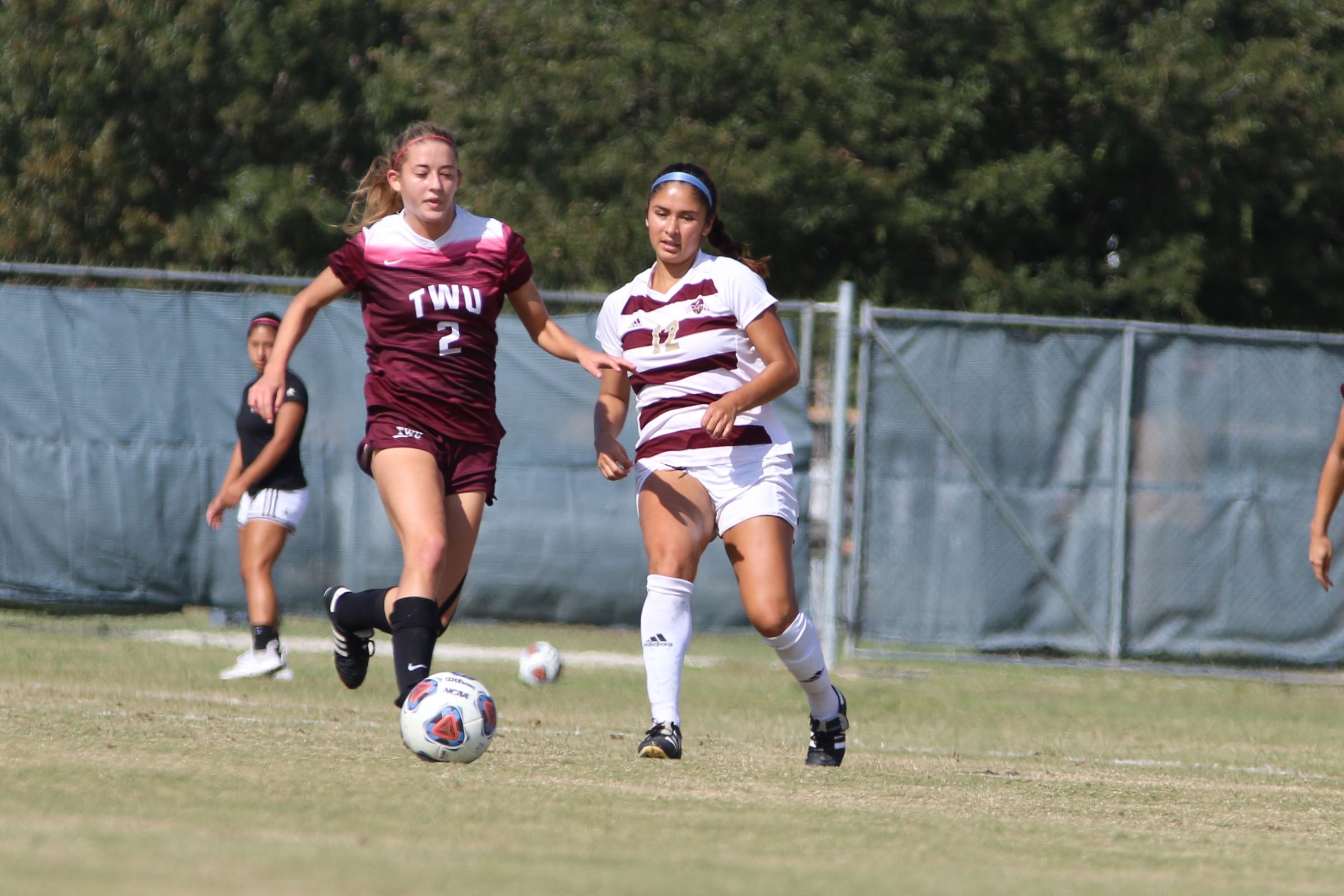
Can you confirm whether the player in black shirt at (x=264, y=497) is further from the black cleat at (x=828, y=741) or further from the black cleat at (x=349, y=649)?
the black cleat at (x=828, y=741)

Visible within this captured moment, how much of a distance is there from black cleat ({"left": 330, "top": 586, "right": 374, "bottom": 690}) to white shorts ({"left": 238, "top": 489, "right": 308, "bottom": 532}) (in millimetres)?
2986

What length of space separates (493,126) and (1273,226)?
378 inches

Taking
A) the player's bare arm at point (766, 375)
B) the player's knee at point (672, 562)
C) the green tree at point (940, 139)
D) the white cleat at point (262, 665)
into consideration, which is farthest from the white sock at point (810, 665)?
the green tree at point (940, 139)

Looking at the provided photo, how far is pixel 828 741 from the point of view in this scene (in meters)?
6.12

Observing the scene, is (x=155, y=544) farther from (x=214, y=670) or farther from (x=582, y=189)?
(x=582, y=189)

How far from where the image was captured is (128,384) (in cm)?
1152

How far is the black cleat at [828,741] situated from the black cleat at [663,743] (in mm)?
532

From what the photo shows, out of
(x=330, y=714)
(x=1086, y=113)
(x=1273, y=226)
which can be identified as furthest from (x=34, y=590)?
(x=1273, y=226)

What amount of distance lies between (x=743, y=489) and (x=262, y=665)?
12.2 feet

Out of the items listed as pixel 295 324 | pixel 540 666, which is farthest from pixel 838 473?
Result: pixel 295 324

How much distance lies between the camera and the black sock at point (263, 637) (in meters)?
8.89

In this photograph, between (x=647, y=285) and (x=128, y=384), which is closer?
(x=647, y=285)

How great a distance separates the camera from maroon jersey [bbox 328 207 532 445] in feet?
18.8

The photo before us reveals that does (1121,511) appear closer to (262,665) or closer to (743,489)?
(262,665)
